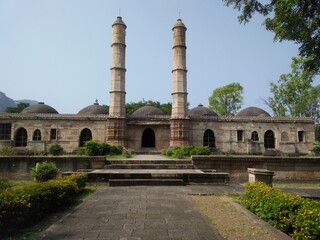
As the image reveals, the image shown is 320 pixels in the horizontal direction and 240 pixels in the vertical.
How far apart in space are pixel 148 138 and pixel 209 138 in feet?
15.7

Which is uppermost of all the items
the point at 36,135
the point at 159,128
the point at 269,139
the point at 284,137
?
the point at 159,128

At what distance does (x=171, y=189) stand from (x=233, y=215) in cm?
348

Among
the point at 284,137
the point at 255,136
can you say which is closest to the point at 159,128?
the point at 255,136

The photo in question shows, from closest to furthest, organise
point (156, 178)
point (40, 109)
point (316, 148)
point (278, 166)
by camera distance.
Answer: point (156, 178) < point (278, 166) < point (316, 148) < point (40, 109)

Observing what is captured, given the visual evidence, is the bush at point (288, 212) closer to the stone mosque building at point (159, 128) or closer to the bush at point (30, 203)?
the bush at point (30, 203)

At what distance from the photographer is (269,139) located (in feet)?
71.8

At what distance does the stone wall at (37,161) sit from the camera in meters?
12.7

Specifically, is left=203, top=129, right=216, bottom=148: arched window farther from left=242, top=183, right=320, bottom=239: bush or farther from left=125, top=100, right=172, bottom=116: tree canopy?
left=125, top=100, right=172, bottom=116: tree canopy

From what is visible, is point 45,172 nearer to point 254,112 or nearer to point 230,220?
point 230,220

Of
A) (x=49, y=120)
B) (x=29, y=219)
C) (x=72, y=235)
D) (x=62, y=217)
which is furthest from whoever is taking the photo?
(x=49, y=120)

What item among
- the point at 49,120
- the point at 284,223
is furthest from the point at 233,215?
the point at 49,120

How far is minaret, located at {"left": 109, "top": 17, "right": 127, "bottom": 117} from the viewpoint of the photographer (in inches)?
812

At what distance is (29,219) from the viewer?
17.1 ft

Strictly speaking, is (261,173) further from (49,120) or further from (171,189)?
(49,120)
